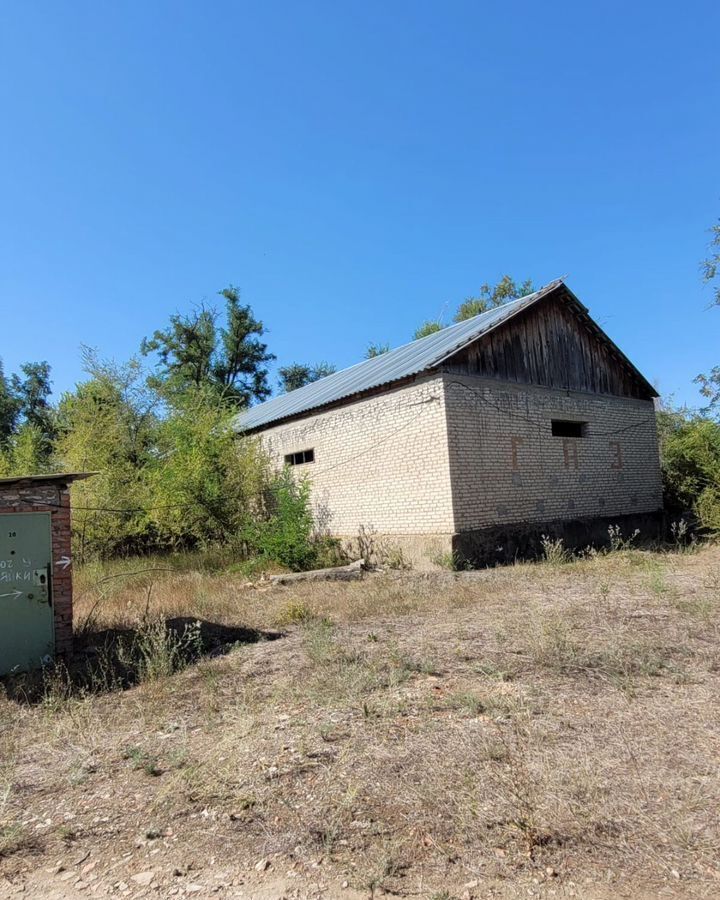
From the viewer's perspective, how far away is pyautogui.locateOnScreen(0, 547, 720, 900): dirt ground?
2.59 m

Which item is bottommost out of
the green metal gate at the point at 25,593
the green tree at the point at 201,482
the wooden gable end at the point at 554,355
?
the green metal gate at the point at 25,593

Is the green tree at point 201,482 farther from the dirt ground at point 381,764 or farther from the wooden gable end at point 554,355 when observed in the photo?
the dirt ground at point 381,764

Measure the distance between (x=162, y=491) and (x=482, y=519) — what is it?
782cm

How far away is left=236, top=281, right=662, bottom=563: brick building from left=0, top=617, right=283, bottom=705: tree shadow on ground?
5.85m

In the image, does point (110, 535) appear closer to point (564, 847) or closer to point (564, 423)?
point (564, 423)

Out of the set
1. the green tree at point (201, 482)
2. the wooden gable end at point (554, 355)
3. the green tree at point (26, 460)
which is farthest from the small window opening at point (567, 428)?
the green tree at point (26, 460)

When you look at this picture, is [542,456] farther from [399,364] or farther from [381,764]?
[381,764]

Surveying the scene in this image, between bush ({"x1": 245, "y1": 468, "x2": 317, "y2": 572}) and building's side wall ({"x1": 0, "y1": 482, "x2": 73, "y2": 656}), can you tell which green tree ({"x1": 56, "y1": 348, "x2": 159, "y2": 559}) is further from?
building's side wall ({"x1": 0, "y1": 482, "x2": 73, "y2": 656})

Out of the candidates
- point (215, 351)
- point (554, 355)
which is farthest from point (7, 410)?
point (554, 355)

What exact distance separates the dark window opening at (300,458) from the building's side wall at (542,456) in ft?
17.3

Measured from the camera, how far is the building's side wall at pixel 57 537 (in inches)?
239

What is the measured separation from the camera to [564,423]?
14.5 metres

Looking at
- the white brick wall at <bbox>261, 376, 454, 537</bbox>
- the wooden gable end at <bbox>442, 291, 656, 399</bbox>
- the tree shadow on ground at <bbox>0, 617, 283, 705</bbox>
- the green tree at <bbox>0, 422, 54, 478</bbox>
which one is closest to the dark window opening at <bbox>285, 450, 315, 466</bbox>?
the white brick wall at <bbox>261, 376, 454, 537</bbox>

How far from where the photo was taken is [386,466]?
13.2 m
